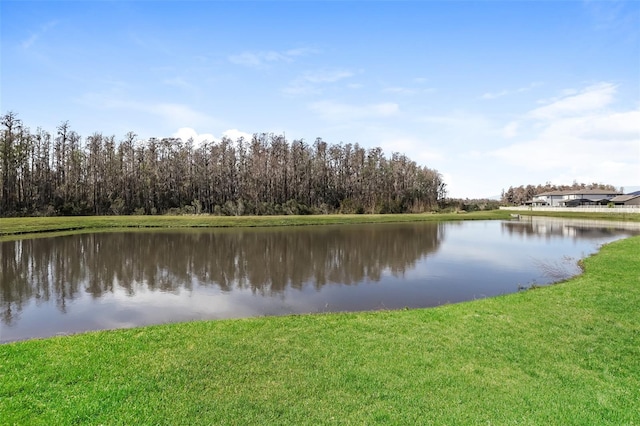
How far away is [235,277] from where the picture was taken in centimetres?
1656

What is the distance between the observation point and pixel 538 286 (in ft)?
48.4

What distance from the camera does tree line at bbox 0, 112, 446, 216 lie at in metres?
58.3

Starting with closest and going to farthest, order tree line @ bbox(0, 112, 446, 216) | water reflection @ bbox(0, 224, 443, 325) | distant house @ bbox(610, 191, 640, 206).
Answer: water reflection @ bbox(0, 224, 443, 325) < tree line @ bbox(0, 112, 446, 216) < distant house @ bbox(610, 191, 640, 206)

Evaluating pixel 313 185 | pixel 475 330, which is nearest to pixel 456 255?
pixel 475 330

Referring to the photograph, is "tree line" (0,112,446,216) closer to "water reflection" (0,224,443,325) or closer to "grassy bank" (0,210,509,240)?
"grassy bank" (0,210,509,240)

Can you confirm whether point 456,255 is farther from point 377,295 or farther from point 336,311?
point 336,311

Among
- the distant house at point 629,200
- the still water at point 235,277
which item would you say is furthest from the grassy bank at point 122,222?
the distant house at point 629,200

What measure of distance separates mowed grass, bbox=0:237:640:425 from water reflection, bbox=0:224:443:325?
5711 millimetres

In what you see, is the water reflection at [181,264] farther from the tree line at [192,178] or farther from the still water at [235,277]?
the tree line at [192,178]

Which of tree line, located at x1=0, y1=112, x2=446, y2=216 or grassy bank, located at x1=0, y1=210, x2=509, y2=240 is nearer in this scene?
grassy bank, located at x1=0, y1=210, x2=509, y2=240

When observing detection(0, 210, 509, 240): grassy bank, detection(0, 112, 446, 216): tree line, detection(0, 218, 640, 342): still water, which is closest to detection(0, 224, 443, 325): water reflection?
detection(0, 218, 640, 342): still water

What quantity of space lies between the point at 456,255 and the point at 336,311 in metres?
14.3

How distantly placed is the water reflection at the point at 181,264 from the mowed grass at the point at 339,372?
5.71 metres

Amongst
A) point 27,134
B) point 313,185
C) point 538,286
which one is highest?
point 27,134
